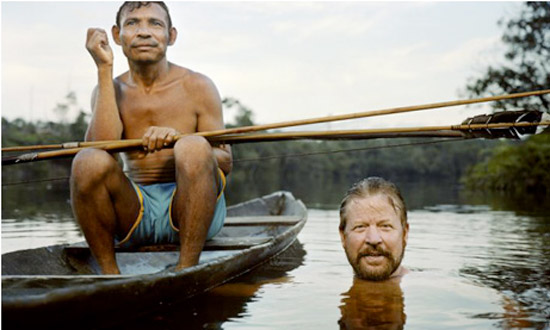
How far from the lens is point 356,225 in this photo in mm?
3512

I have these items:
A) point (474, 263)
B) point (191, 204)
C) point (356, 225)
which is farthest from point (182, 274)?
point (474, 263)

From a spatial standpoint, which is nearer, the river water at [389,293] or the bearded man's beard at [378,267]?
the river water at [389,293]

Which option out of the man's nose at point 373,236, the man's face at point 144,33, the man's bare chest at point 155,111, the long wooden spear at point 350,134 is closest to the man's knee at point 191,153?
the long wooden spear at point 350,134

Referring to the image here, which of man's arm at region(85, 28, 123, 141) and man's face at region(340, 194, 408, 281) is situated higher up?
man's arm at region(85, 28, 123, 141)

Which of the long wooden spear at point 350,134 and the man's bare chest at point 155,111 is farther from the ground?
the man's bare chest at point 155,111

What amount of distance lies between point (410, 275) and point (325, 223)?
5215 millimetres

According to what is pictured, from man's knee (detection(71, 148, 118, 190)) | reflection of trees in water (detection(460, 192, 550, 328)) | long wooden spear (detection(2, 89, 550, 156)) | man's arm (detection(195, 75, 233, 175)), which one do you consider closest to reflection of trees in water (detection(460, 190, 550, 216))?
reflection of trees in water (detection(460, 192, 550, 328))

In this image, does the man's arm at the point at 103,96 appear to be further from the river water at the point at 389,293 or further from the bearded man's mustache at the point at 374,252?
the bearded man's mustache at the point at 374,252

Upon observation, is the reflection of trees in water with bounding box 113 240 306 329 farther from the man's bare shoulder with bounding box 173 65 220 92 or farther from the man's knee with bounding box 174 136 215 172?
the man's bare shoulder with bounding box 173 65 220 92

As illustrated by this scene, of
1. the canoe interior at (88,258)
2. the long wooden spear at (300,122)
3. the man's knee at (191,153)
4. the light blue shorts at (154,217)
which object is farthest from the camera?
the canoe interior at (88,258)

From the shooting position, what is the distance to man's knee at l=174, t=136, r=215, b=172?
3.29m

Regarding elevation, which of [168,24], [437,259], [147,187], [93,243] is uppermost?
[168,24]

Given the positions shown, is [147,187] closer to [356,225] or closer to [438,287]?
[356,225]

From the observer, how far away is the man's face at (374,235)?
3479 millimetres
